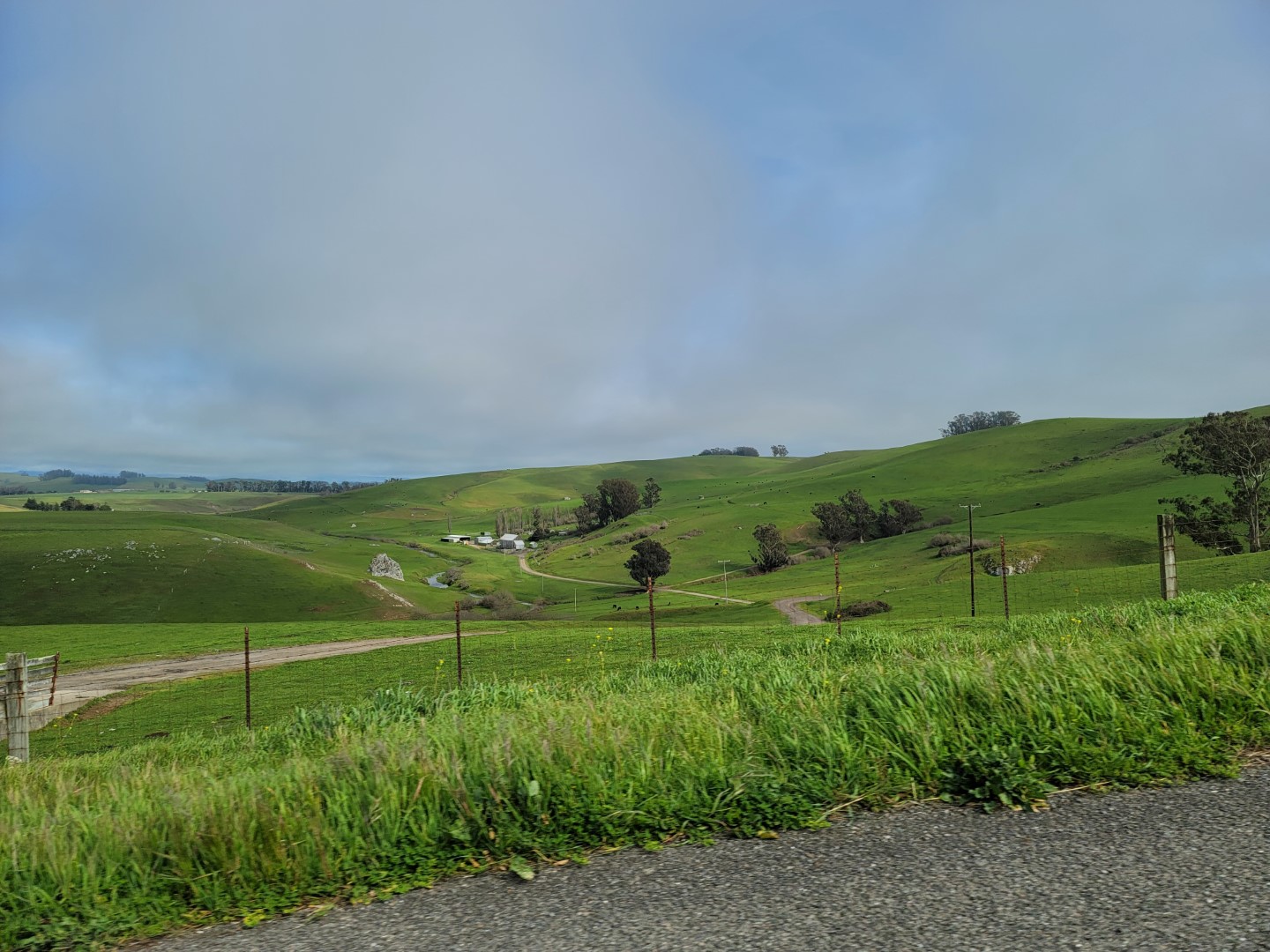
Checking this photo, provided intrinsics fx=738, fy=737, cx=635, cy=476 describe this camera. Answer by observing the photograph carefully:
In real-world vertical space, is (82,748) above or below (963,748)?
below

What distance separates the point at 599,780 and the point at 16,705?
441 inches

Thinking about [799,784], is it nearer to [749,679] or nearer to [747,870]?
[747,870]

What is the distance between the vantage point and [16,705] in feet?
35.9

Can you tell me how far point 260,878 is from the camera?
3.89 metres

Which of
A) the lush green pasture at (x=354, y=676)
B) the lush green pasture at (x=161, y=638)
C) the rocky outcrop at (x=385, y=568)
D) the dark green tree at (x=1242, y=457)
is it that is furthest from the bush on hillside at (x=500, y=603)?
the dark green tree at (x=1242, y=457)

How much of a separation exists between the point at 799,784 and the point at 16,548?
111 metres

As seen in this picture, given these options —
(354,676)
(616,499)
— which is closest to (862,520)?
(616,499)

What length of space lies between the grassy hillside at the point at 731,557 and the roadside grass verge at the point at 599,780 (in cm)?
2939

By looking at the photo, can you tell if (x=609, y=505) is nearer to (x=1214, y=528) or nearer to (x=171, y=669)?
(x=1214, y=528)

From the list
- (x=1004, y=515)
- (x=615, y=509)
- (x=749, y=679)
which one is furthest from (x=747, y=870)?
(x=615, y=509)

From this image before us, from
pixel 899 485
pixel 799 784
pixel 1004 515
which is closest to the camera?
pixel 799 784

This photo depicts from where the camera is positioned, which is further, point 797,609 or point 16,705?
point 797,609

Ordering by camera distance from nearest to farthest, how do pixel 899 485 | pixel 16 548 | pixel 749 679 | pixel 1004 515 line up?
pixel 749 679 < pixel 16 548 < pixel 1004 515 < pixel 899 485

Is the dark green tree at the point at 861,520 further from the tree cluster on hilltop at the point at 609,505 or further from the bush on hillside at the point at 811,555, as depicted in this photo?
the tree cluster on hilltop at the point at 609,505
